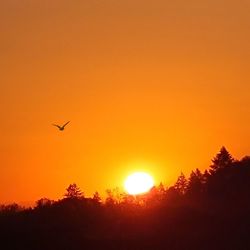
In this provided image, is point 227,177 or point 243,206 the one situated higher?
point 227,177

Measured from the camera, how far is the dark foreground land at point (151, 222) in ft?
360

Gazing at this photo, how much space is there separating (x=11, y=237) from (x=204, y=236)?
30.1m

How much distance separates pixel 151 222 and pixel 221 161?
27146 millimetres

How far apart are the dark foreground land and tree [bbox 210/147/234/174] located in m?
3.00

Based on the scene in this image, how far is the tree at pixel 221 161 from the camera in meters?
137

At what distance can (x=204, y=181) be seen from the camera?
442ft

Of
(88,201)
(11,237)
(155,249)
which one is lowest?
(155,249)

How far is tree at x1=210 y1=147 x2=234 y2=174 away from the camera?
137m

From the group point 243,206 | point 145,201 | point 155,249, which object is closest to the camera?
point 155,249

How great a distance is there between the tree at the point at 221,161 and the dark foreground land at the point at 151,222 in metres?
3.00

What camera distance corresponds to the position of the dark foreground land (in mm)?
109875

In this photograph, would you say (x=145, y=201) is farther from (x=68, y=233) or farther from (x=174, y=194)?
(x=68, y=233)

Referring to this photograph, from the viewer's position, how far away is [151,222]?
117 m

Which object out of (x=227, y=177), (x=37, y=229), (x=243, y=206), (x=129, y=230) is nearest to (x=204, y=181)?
(x=227, y=177)
